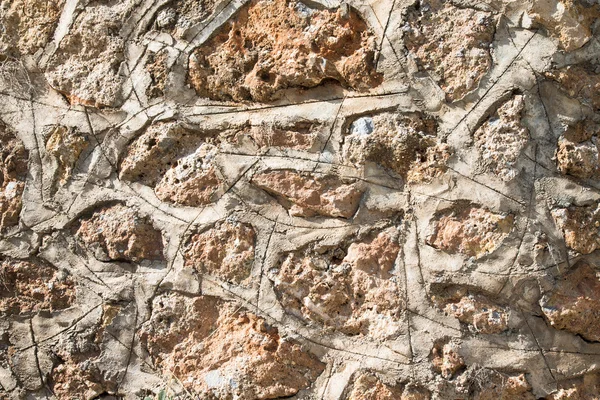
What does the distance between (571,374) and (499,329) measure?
209 millimetres

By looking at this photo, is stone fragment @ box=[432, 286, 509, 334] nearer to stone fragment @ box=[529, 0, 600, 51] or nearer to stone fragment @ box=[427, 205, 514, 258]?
stone fragment @ box=[427, 205, 514, 258]

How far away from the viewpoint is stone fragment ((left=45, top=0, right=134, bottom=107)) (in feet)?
7.86

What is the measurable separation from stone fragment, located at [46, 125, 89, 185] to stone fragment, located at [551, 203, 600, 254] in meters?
1.42

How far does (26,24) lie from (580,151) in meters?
1.77

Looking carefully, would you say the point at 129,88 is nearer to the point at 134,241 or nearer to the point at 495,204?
the point at 134,241

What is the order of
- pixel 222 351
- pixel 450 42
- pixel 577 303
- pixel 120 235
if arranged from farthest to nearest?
1. pixel 120 235
2. pixel 222 351
3. pixel 450 42
4. pixel 577 303

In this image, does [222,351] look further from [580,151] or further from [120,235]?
[580,151]

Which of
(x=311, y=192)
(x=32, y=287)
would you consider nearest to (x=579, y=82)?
(x=311, y=192)

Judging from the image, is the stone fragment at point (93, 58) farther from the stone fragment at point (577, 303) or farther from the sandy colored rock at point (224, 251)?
the stone fragment at point (577, 303)

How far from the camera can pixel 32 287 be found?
2404 millimetres

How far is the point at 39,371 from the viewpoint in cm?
236

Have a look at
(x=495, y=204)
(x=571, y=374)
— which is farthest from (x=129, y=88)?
(x=571, y=374)

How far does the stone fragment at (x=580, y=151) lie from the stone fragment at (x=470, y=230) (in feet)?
0.63

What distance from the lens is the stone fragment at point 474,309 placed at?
6.39 ft
